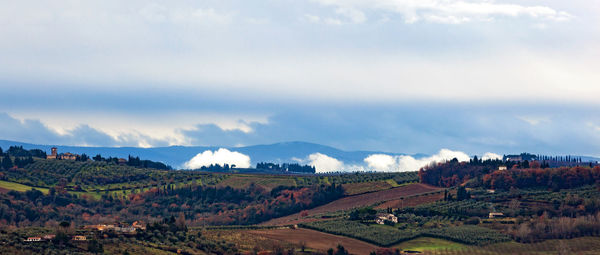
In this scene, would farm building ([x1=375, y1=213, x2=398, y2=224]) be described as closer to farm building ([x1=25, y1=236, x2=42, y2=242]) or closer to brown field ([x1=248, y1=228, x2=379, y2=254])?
brown field ([x1=248, y1=228, x2=379, y2=254])

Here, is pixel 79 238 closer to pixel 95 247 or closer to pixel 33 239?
pixel 95 247

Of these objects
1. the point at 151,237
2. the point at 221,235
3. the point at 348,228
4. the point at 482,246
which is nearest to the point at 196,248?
the point at 151,237

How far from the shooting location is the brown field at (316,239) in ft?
524

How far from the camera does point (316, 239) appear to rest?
16900 centimetres

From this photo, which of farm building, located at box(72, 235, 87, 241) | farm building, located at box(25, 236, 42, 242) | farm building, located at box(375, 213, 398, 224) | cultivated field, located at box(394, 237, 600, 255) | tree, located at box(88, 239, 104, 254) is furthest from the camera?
farm building, located at box(375, 213, 398, 224)

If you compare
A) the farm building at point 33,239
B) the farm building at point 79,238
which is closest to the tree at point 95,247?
the farm building at point 79,238

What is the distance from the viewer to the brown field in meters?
160

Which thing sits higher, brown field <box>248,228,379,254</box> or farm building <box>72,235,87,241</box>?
farm building <box>72,235,87,241</box>

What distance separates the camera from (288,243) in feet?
525

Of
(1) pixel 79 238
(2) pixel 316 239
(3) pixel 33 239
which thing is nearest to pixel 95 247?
(1) pixel 79 238

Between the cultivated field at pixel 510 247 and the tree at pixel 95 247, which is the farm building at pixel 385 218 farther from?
the tree at pixel 95 247

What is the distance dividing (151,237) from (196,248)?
856cm

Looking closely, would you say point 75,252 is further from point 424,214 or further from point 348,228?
point 424,214

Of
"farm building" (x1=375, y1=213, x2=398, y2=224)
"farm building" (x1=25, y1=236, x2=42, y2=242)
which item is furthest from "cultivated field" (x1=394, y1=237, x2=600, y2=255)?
"farm building" (x1=25, y1=236, x2=42, y2=242)
